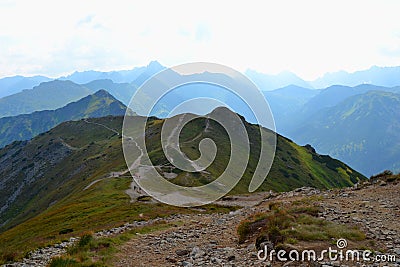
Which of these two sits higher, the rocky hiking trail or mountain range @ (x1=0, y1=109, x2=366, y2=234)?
mountain range @ (x1=0, y1=109, x2=366, y2=234)

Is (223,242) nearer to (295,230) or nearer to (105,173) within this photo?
(295,230)

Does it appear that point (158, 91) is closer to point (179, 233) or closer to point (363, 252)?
point (179, 233)

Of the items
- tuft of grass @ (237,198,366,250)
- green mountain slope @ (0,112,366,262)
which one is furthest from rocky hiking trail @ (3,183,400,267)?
green mountain slope @ (0,112,366,262)

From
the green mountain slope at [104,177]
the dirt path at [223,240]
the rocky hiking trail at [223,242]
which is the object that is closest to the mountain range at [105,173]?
the green mountain slope at [104,177]

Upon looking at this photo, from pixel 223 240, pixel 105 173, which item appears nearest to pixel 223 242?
pixel 223 240

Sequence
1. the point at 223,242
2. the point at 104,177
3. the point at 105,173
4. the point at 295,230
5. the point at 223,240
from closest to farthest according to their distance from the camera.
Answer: the point at 295,230, the point at 223,242, the point at 223,240, the point at 104,177, the point at 105,173

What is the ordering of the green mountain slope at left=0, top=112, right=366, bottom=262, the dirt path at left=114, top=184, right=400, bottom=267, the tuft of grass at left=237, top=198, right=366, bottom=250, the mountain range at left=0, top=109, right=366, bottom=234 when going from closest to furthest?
1. the tuft of grass at left=237, top=198, right=366, bottom=250
2. the dirt path at left=114, top=184, right=400, bottom=267
3. the green mountain slope at left=0, top=112, right=366, bottom=262
4. the mountain range at left=0, top=109, right=366, bottom=234

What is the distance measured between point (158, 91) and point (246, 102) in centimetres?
568

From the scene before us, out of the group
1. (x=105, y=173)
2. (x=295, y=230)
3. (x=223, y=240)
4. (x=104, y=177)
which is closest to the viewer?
(x=295, y=230)

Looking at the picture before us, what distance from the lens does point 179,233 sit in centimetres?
2708

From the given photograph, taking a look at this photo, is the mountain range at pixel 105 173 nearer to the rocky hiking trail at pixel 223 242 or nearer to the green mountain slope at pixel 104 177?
the green mountain slope at pixel 104 177

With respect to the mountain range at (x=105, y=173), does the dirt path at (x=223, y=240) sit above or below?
below

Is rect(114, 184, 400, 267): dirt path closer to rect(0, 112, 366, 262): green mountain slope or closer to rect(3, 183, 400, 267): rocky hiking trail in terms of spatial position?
rect(3, 183, 400, 267): rocky hiking trail

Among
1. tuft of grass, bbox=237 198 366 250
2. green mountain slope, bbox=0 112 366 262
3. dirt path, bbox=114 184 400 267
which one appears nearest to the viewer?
tuft of grass, bbox=237 198 366 250
